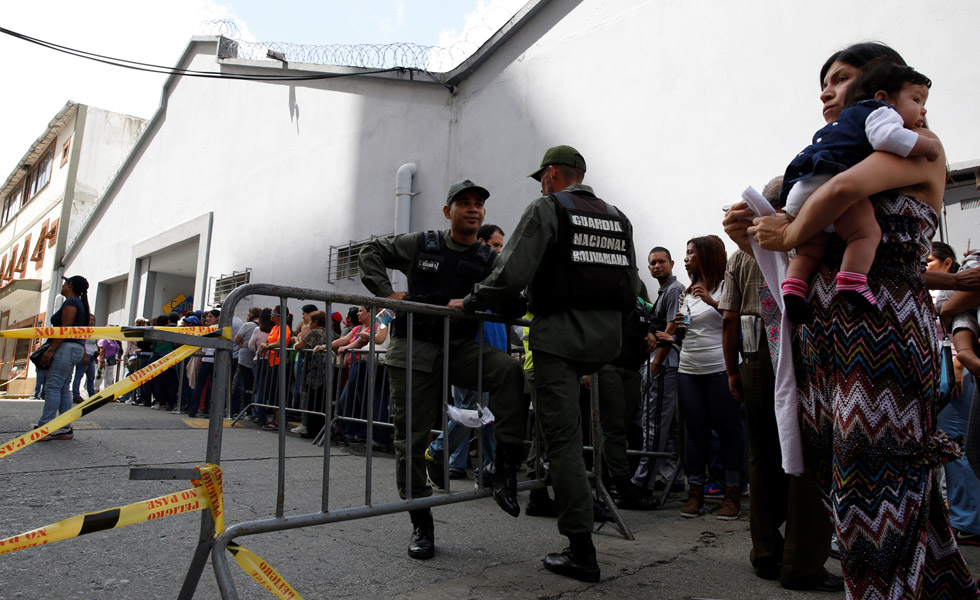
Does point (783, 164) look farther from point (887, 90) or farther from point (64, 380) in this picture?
point (64, 380)

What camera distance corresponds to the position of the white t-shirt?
4.46 meters

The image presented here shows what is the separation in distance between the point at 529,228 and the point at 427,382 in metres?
0.97

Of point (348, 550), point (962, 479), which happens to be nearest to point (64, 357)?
point (348, 550)

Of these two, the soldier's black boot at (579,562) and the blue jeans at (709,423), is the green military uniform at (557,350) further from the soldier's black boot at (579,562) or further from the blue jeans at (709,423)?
the blue jeans at (709,423)

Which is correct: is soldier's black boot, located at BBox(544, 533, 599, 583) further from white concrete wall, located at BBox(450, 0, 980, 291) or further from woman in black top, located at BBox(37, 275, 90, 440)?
woman in black top, located at BBox(37, 275, 90, 440)

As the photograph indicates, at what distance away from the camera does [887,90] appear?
1918mm

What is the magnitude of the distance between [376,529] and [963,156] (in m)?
5.13

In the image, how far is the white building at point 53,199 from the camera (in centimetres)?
2773

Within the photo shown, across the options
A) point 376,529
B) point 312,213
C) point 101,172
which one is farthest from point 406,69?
point 101,172

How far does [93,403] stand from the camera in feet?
6.44

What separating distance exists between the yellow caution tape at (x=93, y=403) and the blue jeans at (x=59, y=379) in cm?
571

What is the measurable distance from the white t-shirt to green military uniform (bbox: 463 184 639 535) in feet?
5.45

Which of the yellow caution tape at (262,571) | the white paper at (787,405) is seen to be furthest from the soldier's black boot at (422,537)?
the white paper at (787,405)

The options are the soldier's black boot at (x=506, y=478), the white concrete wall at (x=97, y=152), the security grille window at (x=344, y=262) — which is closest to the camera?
the soldier's black boot at (x=506, y=478)
